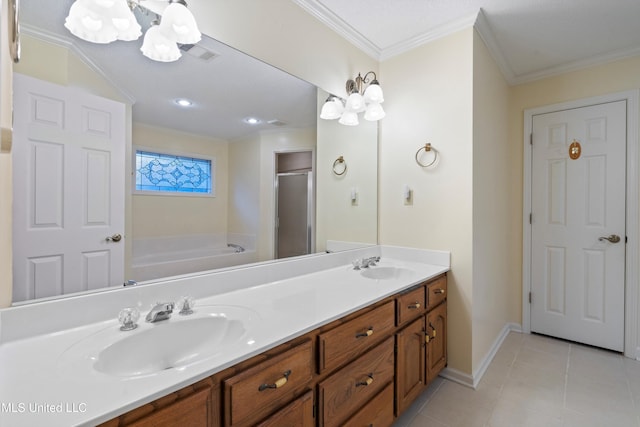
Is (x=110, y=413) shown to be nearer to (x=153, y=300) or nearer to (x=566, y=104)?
(x=153, y=300)

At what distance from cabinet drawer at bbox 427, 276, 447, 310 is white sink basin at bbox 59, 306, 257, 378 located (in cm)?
115

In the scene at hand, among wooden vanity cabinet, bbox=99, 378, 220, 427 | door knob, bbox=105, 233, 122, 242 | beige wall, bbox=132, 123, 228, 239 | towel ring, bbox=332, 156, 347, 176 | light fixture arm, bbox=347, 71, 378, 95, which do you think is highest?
light fixture arm, bbox=347, 71, 378, 95

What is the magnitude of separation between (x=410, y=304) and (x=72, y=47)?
5.82ft

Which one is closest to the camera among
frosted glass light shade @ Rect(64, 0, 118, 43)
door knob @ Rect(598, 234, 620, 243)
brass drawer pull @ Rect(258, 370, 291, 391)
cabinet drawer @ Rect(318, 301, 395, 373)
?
brass drawer pull @ Rect(258, 370, 291, 391)

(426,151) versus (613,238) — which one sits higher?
(426,151)

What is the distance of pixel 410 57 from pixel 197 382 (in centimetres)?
238

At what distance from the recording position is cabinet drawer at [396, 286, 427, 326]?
1.47 meters

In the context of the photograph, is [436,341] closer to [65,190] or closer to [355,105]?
[355,105]

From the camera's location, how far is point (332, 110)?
1963 mm

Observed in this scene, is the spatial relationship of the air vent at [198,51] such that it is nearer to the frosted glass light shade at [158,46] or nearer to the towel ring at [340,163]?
the frosted glass light shade at [158,46]

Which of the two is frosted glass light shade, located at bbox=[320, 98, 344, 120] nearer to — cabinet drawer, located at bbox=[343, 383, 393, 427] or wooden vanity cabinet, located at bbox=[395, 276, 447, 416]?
wooden vanity cabinet, located at bbox=[395, 276, 447, 416]

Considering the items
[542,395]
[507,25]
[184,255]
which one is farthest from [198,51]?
[542,395]

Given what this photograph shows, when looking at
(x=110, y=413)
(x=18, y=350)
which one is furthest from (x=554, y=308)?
(x=18, y=350)

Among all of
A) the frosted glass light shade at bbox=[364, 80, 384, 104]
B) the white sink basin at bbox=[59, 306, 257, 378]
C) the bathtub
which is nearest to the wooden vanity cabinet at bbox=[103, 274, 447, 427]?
the white sink basin at bbox=[59, 306, 257, 378]
